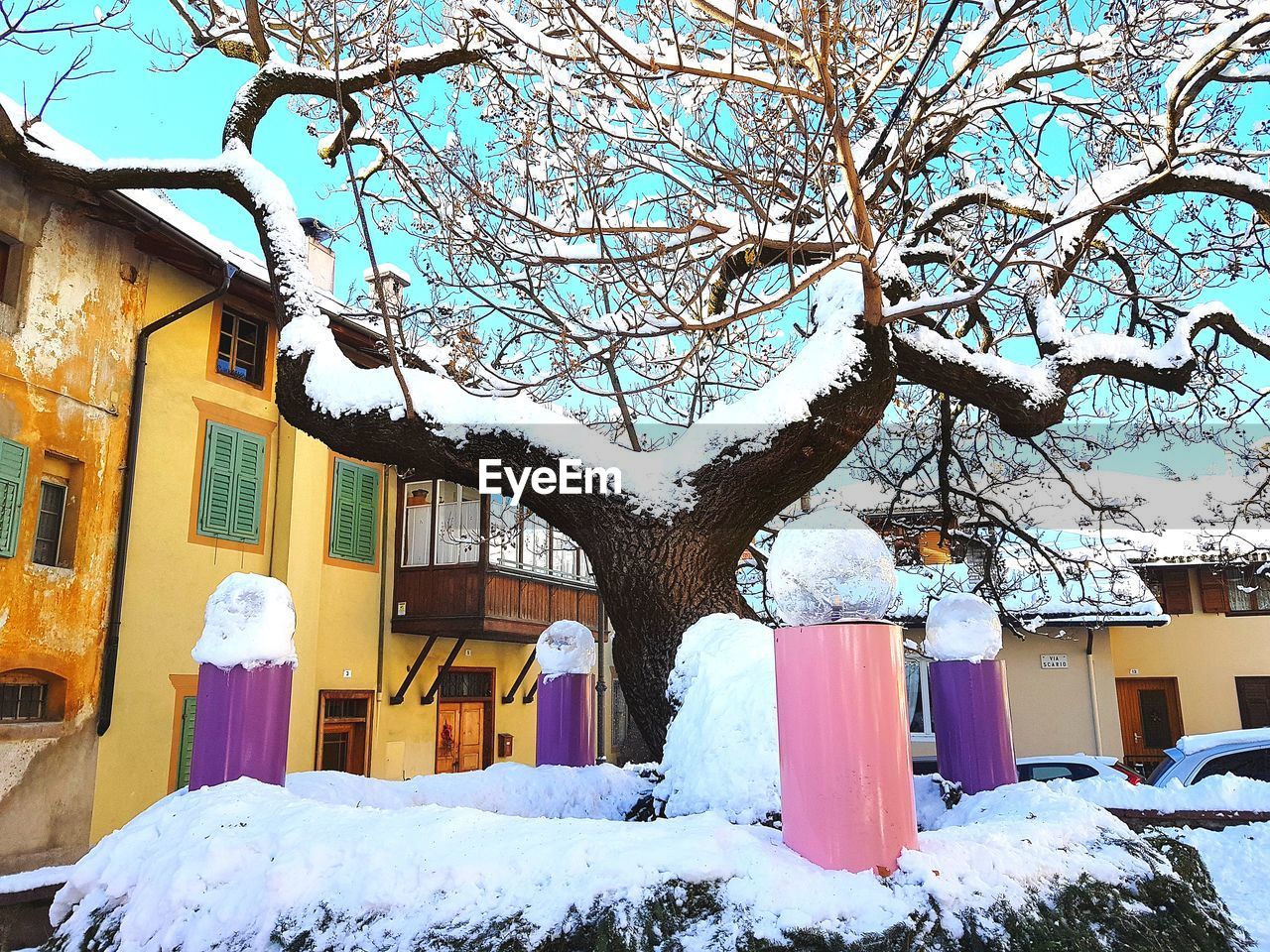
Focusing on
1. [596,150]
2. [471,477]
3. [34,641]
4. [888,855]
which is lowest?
[888,855]

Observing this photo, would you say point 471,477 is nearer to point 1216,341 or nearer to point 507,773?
point 507,773

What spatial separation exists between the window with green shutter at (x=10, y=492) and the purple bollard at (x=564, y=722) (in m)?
6.43

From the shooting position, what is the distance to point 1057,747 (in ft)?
51.1

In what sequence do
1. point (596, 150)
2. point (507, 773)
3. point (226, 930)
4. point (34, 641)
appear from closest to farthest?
point (226, 930), point (507, 773), point (596, 150), point (34, 641)

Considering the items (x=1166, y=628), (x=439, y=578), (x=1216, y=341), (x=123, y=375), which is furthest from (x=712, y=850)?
(x=1166, y=628)

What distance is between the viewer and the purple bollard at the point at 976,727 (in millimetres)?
5125

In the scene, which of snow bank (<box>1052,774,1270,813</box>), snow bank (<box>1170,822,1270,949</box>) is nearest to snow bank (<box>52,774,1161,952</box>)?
snow bank (<box>1170,822,1270,949</box>)

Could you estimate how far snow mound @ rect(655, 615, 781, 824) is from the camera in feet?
12.3

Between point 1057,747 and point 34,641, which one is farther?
point 1057,747

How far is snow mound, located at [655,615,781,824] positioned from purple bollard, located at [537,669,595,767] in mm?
1829

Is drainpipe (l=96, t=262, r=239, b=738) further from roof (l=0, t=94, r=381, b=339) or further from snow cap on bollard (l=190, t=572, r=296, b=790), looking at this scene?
snow cap on bollard (l=190, t=572, r=296, b=790)

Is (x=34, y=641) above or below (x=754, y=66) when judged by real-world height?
below

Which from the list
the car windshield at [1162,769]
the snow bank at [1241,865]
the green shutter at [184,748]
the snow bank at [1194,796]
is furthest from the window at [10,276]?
the car windshield at [1162,769]

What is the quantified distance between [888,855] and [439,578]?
12.3 metres
